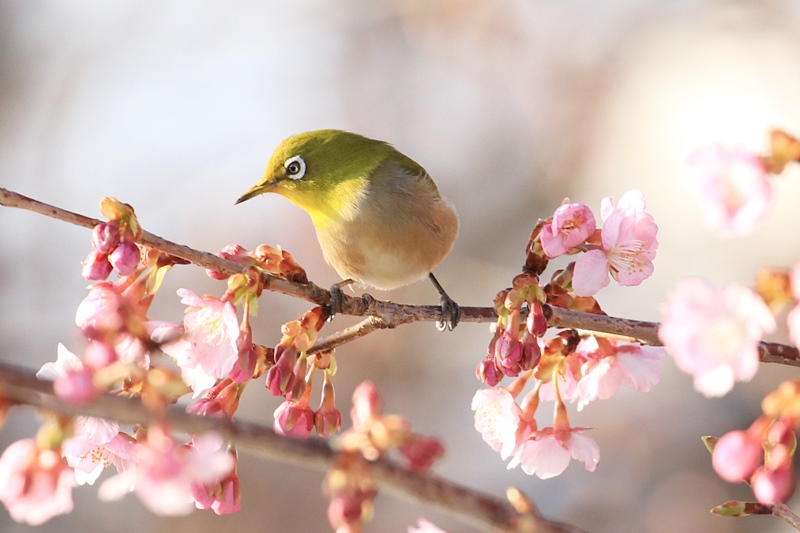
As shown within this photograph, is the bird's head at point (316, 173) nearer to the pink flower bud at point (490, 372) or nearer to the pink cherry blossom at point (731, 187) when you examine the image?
the pink flower bud at point (490, 372)

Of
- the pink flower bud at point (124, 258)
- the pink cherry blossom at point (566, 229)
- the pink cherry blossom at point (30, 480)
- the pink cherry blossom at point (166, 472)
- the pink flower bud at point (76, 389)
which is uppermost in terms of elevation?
the pink cherry blossom at point (566, 229)

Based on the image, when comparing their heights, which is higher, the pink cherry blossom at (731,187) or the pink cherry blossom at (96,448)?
the pink cherry blossom at (731,187)

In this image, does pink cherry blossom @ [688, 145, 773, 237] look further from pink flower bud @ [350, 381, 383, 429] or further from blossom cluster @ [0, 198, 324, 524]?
blossom cluster @ [0, 198, 324, 524]

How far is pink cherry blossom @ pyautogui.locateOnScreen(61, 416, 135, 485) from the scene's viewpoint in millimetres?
1221

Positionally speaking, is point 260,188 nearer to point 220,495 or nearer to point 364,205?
point 364,205

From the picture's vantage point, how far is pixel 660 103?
563 cm

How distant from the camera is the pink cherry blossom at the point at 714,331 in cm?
78

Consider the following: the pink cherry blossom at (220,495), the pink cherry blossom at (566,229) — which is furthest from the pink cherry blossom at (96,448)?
the pink cherry blossom at (566,229)

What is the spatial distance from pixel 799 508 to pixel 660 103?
310 cm

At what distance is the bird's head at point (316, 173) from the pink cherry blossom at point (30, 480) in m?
1.63

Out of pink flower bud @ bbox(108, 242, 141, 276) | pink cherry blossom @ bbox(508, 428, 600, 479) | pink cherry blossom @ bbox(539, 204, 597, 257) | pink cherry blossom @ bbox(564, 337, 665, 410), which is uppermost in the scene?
pink cherry blossom @ bbox(539, 204, 597, 257)

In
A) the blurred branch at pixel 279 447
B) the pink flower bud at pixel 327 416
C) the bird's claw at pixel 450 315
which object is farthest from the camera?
the bird's claw at pixel 450 315

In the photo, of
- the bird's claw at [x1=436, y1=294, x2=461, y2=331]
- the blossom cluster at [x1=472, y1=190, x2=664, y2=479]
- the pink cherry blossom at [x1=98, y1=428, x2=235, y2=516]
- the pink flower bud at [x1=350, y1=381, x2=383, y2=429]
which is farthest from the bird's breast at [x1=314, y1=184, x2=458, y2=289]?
the pink cherry blossom at [x1=98, y1=428, x2=235, y2=516]

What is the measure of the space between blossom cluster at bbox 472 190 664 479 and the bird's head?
3.62ft
